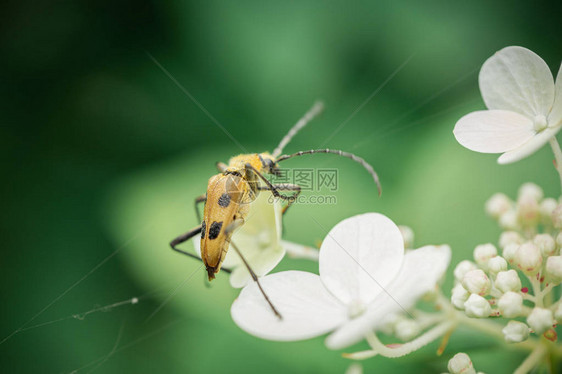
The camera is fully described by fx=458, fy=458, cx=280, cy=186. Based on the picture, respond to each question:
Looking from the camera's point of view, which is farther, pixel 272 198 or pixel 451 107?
pixel 451 107

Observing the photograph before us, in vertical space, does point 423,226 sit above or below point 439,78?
below

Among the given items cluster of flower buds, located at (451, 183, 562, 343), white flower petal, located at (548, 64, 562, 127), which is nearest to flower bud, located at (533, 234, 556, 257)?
Result: cluster of flower buds, located at (451, 183, 562, 343)

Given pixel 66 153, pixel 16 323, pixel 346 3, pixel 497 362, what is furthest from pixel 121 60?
pixel 497 362

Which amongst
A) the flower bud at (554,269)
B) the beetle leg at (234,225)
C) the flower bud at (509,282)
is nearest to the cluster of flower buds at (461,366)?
the flower bud at (509,282)

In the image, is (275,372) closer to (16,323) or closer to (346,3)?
(16,323)

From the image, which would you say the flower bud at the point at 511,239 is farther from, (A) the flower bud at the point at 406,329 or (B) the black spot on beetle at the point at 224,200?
(B) the black spot on beetle at the point at 224,200

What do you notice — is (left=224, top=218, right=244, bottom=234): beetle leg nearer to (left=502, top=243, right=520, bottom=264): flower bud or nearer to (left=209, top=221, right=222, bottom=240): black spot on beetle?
(left=209, top=221, right=222, bottom=240): black spot on beetle

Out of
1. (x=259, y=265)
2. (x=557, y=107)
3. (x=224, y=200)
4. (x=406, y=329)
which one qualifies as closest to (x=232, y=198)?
(x=224, y=200)

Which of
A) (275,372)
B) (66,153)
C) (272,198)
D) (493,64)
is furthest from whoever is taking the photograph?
(66,153)
